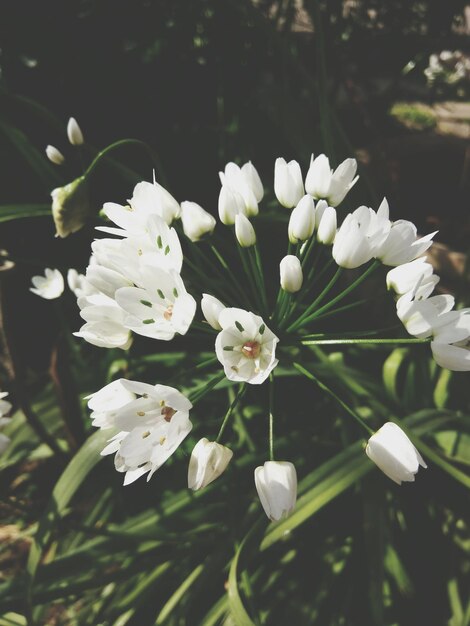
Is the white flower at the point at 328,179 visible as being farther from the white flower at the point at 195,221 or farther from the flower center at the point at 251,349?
the flower center at the point at 251,349

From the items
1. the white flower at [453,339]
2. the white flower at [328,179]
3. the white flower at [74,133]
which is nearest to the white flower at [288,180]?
the white flower at [328,179]

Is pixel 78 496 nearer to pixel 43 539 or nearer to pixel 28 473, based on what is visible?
pixel 28 473

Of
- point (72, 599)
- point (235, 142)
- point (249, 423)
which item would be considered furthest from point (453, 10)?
point (72, 599)

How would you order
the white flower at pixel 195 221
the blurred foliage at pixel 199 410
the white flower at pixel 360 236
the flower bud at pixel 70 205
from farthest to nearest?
the blurred foliage at pixel 199 410 < the flower bud at pixel 70 205 < the white flower at pixel 195 221 < the white flower at pixel 360 236

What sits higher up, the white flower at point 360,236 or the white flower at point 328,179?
the white flower at point 328,179

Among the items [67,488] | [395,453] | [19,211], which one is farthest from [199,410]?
[395,453]

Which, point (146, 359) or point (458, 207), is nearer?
point (146, 359)

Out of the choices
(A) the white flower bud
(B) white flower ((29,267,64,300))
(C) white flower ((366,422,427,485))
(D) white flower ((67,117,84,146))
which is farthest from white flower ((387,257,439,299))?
(B) white flower ((29,267,64,300))
